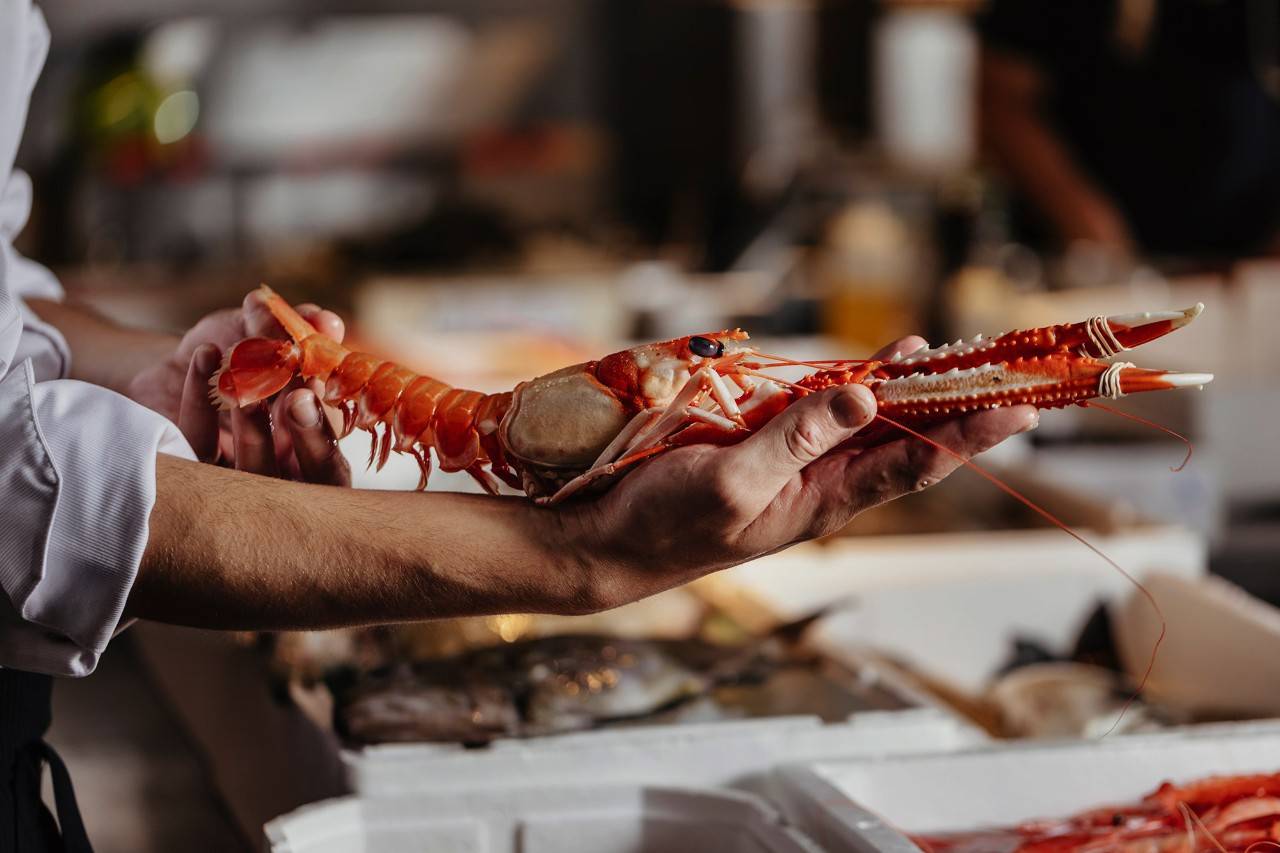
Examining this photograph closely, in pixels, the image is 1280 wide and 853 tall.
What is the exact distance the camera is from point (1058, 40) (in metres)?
5.82

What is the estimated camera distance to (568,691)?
1.66 meters

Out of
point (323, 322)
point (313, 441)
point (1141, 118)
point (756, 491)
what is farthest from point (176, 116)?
point (756, 491)

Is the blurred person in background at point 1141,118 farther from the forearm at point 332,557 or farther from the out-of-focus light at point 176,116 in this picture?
the forearm at point 332,557

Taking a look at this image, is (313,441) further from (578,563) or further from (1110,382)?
(1110,382)

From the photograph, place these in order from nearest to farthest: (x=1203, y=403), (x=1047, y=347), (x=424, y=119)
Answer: (x=1047, y=347), (x=1203, y=403), (x=424, y=119)

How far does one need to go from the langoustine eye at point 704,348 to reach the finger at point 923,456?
0.19 meters

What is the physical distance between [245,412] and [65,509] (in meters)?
0.29

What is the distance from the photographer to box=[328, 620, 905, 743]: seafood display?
5.26 ft

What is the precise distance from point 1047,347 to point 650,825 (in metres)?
0.73

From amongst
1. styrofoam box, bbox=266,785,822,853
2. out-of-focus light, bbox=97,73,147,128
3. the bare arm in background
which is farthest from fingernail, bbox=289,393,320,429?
out-of-focus light, bbox=97,73,147,128

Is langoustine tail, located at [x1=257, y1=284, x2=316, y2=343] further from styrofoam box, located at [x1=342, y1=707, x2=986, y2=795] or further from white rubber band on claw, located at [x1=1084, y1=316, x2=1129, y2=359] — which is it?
white rubber band on claw, located at [x1=1084, y1=316, x2=1129, y2=359]

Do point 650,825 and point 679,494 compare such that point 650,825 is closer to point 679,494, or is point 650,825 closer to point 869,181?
point 679,494

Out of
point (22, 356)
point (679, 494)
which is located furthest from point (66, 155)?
point (679, 494)

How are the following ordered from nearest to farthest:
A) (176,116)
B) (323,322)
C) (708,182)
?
(323,322), (176,116), (708,182)
